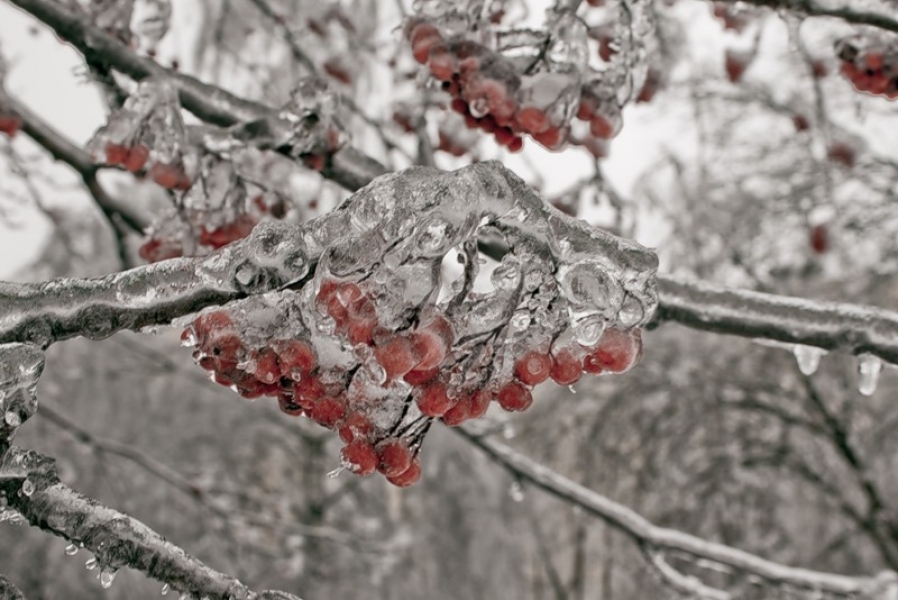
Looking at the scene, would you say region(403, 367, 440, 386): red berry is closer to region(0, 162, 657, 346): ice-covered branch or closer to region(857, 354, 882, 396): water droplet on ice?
region(0, 162, 657, 346): ice-covered branch

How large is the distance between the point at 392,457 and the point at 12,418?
0.39m

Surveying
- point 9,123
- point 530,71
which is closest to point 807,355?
point 530,71

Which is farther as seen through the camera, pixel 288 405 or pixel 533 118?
pixel 533 118

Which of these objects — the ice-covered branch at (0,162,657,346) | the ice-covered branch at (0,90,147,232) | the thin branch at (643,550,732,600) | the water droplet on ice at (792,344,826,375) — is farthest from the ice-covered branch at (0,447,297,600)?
the thin branch at (643,550,732,600)

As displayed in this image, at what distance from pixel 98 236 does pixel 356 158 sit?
7294 millimetres

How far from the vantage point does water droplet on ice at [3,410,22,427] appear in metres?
0.86

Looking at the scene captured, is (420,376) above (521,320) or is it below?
below

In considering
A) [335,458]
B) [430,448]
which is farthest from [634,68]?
[335,458]

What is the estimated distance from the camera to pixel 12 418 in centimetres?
87

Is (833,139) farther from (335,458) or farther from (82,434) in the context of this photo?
(335,458)

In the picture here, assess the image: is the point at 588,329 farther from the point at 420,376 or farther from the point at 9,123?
the point at 9,123

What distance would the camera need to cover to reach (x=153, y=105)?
1.72 meters

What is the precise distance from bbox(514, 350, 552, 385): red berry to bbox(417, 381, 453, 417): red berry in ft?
0.31

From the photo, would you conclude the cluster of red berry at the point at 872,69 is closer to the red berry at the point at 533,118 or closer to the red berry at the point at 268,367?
the red berry at the point at 533,118
